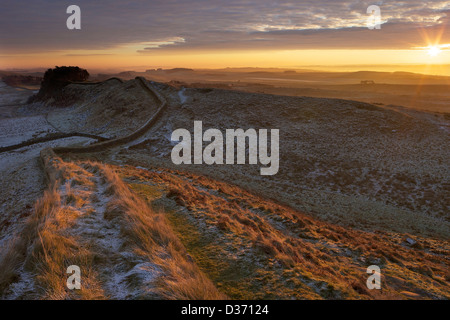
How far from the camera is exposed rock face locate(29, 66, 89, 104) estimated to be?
216ft

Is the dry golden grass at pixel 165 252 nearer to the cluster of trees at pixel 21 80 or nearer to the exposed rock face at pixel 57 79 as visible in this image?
the exposed rock face at pixel 57 79

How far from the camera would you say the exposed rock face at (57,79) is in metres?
65.9

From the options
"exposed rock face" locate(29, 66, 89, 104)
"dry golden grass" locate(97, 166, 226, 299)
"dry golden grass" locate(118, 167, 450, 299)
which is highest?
"exposed rock face" locate(29, 66, 89, 104)

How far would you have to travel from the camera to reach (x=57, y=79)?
6862 centimetres

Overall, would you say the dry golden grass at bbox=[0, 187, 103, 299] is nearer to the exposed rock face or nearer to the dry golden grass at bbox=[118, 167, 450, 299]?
the dry golden grass at bbox=[118, 167, 450, 299]

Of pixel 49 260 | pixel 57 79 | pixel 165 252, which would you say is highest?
pixel 57 79

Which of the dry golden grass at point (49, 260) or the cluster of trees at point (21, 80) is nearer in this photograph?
the dry golden grass at point (49, 260)

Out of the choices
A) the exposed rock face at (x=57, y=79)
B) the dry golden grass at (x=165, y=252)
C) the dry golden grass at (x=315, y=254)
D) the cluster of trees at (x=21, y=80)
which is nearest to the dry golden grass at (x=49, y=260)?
the dry golden grass at (x=165, y=252)

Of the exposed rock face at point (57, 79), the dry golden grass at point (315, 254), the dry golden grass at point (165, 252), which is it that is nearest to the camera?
the dry golden grass at point (165, 252)

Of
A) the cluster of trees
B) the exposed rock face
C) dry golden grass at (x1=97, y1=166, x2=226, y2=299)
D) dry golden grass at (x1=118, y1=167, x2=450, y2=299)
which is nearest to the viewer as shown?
dry golden grass at (x1=97, y1=166, x2=226, y2=299)

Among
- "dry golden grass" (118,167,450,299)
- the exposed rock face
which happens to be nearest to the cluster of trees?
the exposed rock face

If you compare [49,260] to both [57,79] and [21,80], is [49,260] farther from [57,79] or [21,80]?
[21,80]

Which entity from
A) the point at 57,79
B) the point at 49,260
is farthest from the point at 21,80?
the point at 49,260

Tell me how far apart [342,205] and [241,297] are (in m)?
15.3
